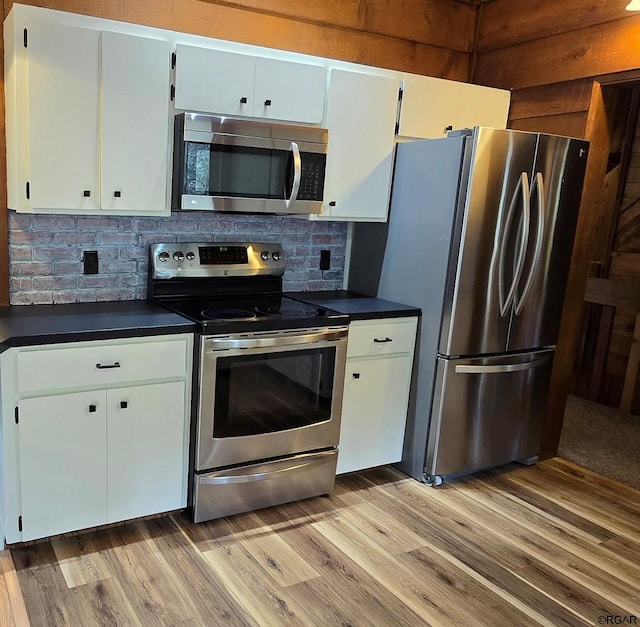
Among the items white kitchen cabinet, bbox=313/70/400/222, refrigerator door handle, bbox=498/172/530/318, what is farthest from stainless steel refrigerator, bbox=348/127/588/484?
white kitchen cabinet, bbox=313/70/400/222

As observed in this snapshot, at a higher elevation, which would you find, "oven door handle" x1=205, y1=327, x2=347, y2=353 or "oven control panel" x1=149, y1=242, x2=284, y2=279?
"oven control panel" x1=149, y1=242, x2=284, y2=279

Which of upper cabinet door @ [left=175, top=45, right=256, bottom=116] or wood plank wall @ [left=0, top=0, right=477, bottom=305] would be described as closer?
upper cabinet door @ [left=175, top=45, right=256, bottom=116]

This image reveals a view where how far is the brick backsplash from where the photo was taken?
2.69 metres

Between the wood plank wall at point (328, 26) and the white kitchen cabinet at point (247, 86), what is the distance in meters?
0.37

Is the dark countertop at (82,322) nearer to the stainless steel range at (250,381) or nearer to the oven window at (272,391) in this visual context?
the stainless steel range at (250,381)

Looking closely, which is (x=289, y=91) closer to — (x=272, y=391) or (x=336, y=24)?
(x=336, y=24)

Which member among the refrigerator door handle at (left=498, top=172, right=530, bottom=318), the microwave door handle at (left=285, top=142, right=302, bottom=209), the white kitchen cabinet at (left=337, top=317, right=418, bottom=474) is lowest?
the white kitchen cabinet at (left=337, top=317, right=418, bottom=474)

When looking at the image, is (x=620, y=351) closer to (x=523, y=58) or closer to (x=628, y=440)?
(x=628, y=440)

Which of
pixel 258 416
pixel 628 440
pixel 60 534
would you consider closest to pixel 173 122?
pixel 258 416

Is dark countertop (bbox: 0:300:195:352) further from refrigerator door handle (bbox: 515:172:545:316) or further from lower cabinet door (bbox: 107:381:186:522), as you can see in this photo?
refrigerator door handle (bbox: 515:172:545:316)

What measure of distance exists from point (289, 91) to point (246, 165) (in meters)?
0.41

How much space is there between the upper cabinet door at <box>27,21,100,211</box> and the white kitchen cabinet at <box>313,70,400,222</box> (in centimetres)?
108

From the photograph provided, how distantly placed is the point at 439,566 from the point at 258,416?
97cm

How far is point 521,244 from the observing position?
3072 mm
